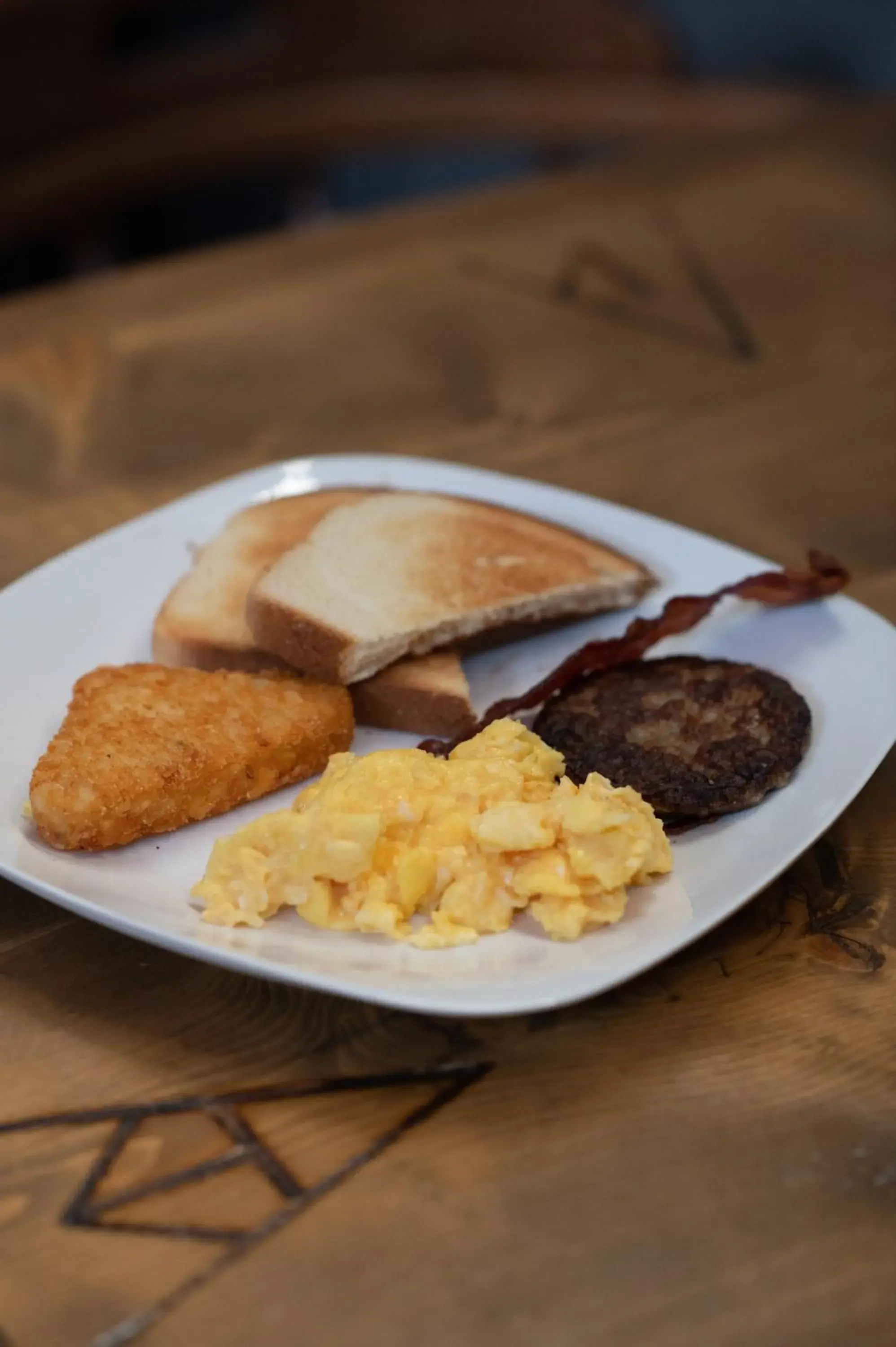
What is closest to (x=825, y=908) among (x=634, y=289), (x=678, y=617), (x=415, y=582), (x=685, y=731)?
(x=685, y=731)

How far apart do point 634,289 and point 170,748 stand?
6.45 ft

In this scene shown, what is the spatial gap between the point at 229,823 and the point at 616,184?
2.47 meters

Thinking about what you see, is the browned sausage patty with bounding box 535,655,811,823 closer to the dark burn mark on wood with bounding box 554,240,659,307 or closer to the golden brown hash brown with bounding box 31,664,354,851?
the golden brown hash brown with bounding box 31,664,354,851

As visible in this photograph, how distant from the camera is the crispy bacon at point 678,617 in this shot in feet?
6.19

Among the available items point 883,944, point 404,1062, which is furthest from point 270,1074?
point 883,944

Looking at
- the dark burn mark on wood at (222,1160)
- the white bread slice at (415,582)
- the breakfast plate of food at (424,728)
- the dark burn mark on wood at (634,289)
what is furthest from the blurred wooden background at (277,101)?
the dark burn mark on wood at (222,1160)

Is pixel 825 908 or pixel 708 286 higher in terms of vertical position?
pixel 708 286

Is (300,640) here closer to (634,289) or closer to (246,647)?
(246,647)

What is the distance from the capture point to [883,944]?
5.38 feet

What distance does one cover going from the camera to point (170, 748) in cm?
169

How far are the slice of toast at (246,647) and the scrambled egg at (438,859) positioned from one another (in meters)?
0.35

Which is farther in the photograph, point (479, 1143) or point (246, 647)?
point (246, 647)

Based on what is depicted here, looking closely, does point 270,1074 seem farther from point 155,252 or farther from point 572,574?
point 155,252

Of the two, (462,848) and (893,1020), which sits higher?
(462,848)
